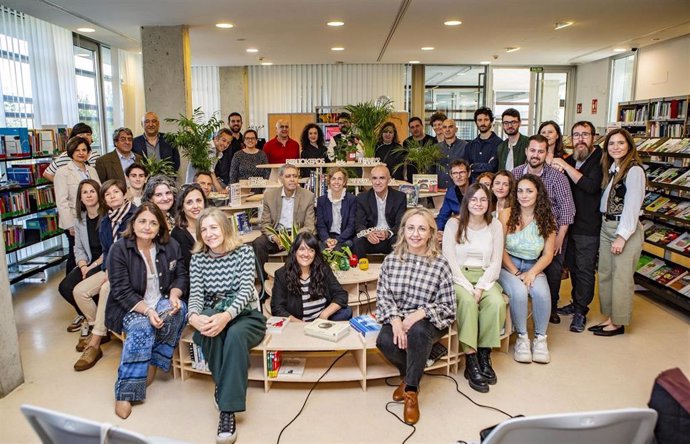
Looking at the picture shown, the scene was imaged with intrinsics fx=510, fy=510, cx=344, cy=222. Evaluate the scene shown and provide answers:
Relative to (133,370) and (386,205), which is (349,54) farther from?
(133,370)

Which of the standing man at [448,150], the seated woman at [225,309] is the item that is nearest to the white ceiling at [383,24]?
the standing man at [448,150]

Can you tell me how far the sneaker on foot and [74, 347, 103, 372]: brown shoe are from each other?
1.39 m

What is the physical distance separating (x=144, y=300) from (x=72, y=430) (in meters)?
2.00

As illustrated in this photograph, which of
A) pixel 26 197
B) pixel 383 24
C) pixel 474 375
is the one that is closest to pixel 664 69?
pixel 383 24

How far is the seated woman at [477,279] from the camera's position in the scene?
10.9 feet

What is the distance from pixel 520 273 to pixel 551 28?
416 centimetres

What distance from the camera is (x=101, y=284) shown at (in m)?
3.90

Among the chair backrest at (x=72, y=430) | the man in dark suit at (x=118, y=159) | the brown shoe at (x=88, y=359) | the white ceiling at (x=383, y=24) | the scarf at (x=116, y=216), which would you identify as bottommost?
the brown shoe at (x=88, y=359)

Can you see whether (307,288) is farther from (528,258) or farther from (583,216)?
(583,216)

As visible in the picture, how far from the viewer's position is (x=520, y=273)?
3943mm

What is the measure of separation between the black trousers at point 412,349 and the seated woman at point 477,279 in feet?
1.17

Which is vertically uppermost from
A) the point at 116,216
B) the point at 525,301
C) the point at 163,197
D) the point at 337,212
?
the point at 163,197

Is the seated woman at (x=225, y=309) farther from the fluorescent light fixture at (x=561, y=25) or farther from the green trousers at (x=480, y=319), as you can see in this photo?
the fluorescent light fixture at (x=561, y=25)

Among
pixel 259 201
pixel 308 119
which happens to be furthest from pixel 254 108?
pixel 259 201
